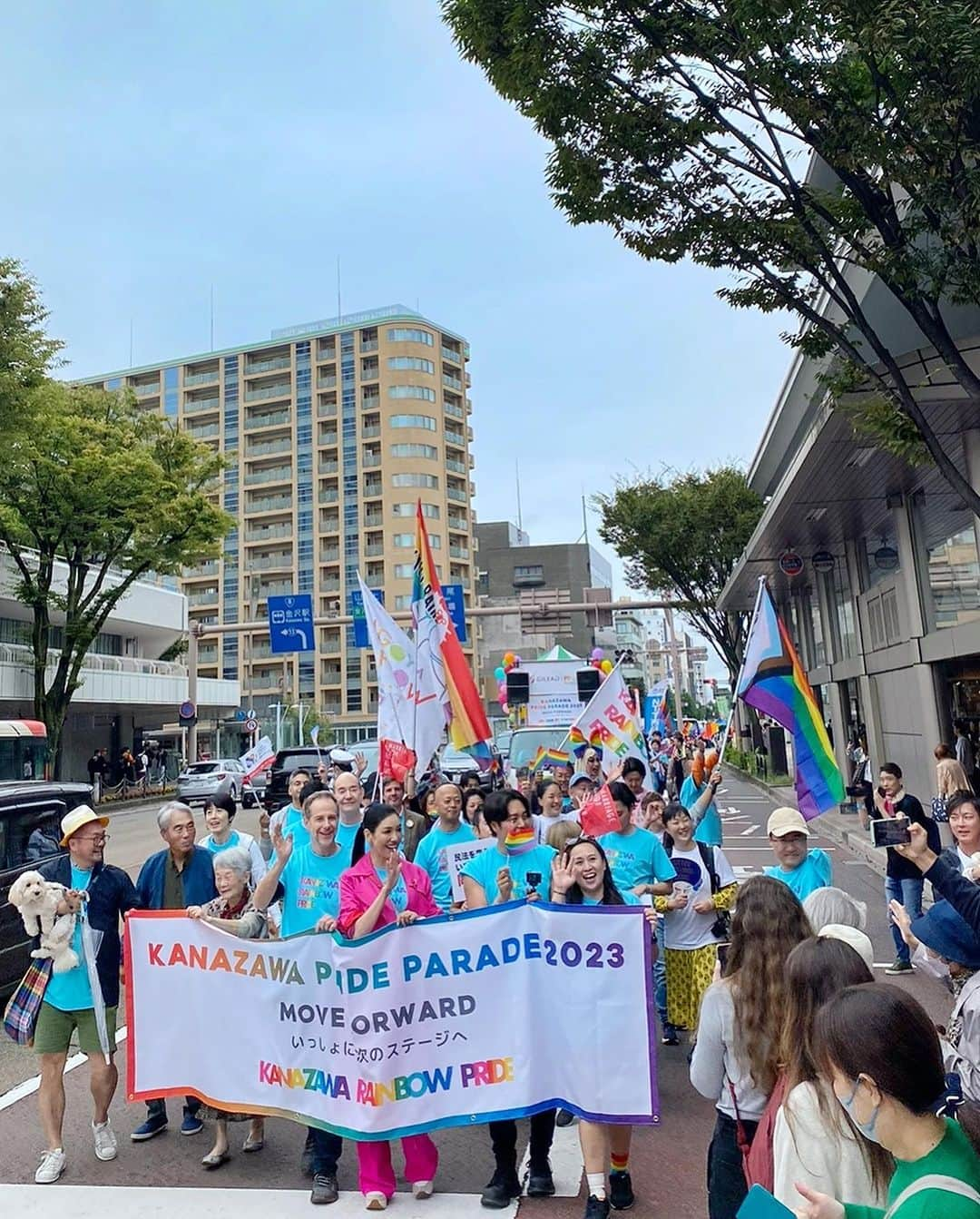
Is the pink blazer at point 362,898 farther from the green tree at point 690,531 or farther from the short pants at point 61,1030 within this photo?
the green tree at point 690,531

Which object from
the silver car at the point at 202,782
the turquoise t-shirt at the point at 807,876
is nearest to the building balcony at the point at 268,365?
the silver car at the point at 202,782

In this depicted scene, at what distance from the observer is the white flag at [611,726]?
12.1 metres

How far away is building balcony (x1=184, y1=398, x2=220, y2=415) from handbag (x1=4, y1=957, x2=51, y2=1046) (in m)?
79.4

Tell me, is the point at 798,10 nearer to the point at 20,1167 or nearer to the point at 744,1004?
the point at 744,1004

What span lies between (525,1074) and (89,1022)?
2.32 meters

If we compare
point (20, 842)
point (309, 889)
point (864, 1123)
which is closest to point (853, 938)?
point (864, 1123)

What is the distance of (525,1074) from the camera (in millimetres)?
4254

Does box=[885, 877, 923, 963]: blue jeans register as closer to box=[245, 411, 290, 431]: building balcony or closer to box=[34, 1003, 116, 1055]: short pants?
box=[34, 1003, 116, 1055]: short pants

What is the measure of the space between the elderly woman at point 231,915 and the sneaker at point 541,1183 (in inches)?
58.9

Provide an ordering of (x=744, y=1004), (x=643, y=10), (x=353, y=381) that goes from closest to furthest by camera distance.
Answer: (x=744, y=1004), (x=643, y=10), (x=353, y=381)

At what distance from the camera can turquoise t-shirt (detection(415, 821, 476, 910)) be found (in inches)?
240

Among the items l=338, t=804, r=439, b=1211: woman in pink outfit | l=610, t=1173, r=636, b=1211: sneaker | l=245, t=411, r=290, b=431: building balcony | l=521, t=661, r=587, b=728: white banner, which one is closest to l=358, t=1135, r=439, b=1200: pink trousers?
l=338, t=804, r=439, b=1211: woman in pink outfit

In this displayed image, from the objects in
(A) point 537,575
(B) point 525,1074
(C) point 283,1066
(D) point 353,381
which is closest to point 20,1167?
(C) point 283,1066

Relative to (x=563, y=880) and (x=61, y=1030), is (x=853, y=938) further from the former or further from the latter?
(x=61, y=1030)
